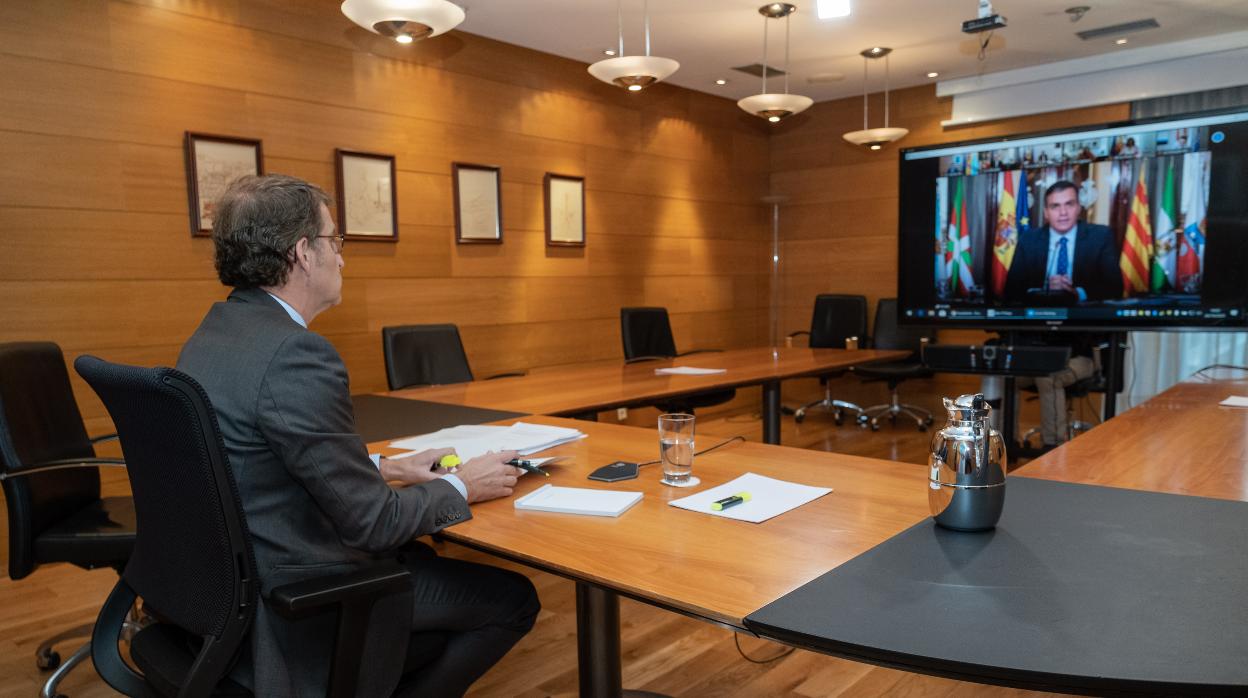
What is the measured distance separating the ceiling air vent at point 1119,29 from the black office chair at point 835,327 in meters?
2.56

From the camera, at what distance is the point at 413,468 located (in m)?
1.83

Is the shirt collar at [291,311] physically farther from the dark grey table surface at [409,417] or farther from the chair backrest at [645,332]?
the chair backrest at [645,332]

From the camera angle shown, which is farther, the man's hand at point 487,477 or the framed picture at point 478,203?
the framed picture at point 478,203

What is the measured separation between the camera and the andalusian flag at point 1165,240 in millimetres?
2957

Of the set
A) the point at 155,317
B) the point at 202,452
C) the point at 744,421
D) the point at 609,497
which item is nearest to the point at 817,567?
the point at 609,497

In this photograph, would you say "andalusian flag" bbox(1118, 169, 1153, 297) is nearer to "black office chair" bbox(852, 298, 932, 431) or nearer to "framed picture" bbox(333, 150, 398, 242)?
"black office chair" bbox(852, 298, 932, 431)

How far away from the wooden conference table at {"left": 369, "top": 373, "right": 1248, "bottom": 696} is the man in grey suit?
0.59ft

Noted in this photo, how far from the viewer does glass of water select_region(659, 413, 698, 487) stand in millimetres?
1779

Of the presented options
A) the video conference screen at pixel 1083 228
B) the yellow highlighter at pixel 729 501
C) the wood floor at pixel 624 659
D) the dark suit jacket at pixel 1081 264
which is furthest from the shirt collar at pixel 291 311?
the dark suit jacket at pixel 1081 264

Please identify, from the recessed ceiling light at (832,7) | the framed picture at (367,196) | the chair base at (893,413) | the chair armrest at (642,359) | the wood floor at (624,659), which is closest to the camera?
the wood floor at (624,659)

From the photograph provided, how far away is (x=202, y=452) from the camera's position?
1236mm

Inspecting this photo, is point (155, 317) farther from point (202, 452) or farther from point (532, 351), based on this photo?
point (202, 452)

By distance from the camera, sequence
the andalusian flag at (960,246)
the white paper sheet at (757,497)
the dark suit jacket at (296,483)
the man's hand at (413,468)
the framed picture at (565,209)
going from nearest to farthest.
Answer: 1. the dark suit jacket at (296,483)
2. the white paper sheet at (757,497)
3. the man's hand at (413,468)
4. the andalusian flag at (960,246)
5. the framed picture at (565,209)

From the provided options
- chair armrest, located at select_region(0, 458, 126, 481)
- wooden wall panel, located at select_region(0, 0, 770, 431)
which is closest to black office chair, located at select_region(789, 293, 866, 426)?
wooden wall panel, located at select_region(0, 0, 770, 431)
